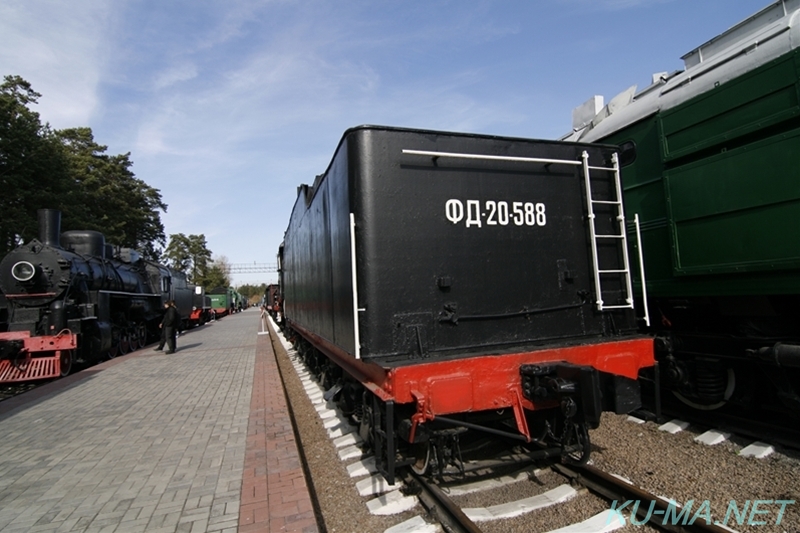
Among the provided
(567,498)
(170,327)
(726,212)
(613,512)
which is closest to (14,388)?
(170,327)

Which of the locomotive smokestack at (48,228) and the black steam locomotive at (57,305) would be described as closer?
the black steam locomotive at (57,305)

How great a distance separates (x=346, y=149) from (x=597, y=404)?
2.59 m

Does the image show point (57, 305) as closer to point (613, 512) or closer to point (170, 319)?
point (170, 319)

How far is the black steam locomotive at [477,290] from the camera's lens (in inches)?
130

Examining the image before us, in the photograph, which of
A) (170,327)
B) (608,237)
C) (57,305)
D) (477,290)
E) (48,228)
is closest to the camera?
(477,290)

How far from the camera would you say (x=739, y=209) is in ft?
13.8

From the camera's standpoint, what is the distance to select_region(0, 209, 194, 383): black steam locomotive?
32.6 ft

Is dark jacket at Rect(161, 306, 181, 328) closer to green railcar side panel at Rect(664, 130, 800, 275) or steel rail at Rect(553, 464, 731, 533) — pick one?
steel rail at Rect(553, 464, 731, 533)

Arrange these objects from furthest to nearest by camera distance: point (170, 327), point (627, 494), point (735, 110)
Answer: point (170, 327)
point (735, 110)
point (627, 494)

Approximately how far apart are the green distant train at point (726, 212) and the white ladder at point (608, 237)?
0.16 metres

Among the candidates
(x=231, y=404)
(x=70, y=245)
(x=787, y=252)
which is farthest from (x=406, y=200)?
(x=70, y=245)

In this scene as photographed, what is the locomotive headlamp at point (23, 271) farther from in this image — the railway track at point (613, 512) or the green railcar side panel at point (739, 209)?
the green railcar side panel at point (739, 209)

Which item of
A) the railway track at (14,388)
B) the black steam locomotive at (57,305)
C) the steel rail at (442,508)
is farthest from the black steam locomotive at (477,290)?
the black steam locomotive at (57,305)

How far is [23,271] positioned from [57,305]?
112cm
